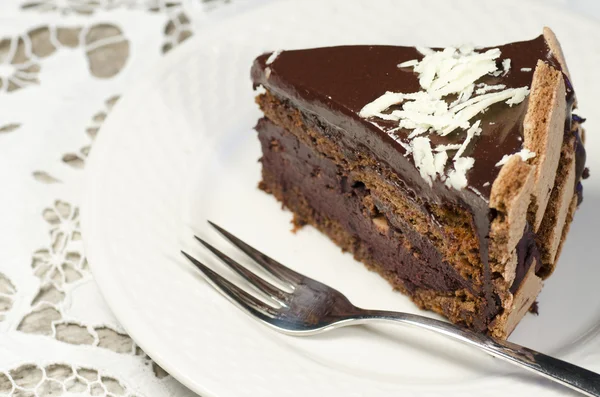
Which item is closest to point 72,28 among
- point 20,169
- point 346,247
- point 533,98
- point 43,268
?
point 20,169

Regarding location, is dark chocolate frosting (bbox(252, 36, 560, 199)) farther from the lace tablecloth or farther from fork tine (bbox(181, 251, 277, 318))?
the lace tablecloth

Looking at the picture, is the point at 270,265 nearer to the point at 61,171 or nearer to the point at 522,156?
the point at 522,156

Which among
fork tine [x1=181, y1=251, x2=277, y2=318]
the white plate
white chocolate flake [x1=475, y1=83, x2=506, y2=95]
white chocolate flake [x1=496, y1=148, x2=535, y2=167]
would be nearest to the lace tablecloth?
the white plate

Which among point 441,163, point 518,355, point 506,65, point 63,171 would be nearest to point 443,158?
point 441,163

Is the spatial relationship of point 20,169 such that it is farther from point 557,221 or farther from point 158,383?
point 557,221

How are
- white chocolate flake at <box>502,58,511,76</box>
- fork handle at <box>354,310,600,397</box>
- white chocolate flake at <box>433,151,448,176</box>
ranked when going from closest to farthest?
fork handle at <box>354,310,600,397</box>
white chocolate flake at <box>433,151,448,176</box>
white chocolate flake at <box>502,58,511,76</box>
